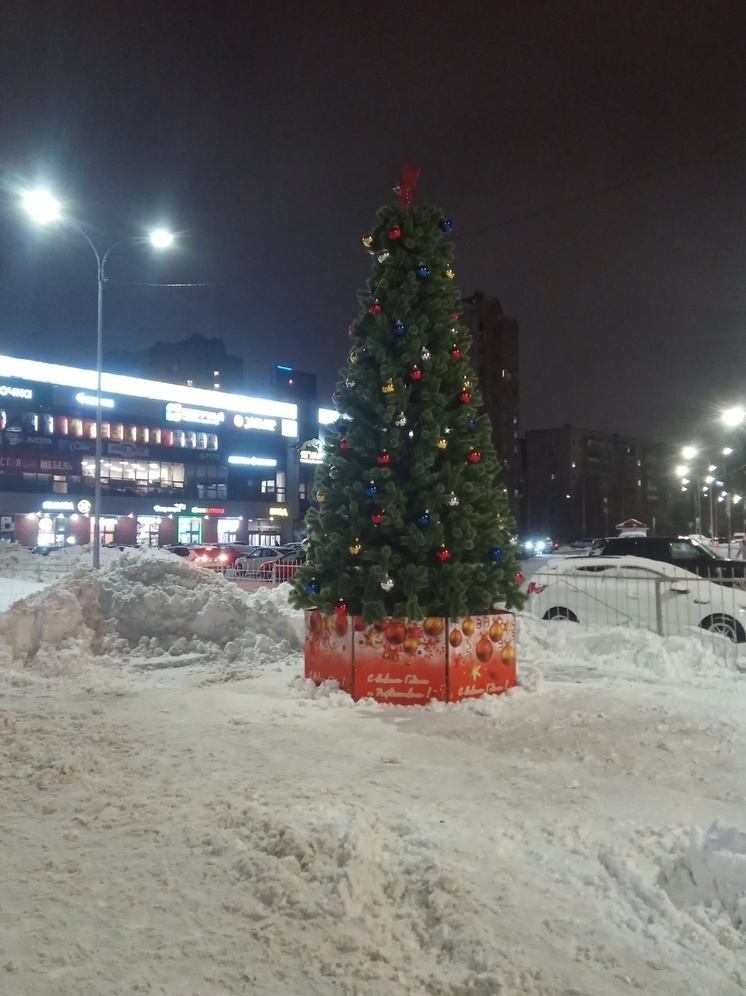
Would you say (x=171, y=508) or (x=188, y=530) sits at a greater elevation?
(x=171, y=508)

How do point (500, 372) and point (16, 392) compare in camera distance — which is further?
point (500, 372)

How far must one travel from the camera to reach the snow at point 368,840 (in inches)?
127

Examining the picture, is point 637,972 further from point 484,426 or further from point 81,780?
point 484,426

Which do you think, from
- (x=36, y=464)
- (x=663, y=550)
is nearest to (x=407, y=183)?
(x=663, y=550)

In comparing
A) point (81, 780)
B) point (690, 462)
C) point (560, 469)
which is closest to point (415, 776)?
point (81, 780)

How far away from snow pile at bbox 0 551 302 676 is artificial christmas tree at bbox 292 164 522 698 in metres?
2.44

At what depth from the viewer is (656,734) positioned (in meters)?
6.93

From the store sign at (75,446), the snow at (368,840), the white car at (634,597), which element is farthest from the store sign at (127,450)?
the snow at (368,840)

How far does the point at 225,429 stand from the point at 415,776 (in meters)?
62.1

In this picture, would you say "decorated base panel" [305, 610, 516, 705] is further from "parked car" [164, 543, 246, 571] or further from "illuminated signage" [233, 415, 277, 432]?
"illuminated signage" [233, 415, 277, 432]

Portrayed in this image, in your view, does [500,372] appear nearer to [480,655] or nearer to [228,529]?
[228,529]

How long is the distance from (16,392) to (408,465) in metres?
50.8

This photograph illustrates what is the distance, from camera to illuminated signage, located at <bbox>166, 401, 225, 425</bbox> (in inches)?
2437

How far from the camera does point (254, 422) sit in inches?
2687
